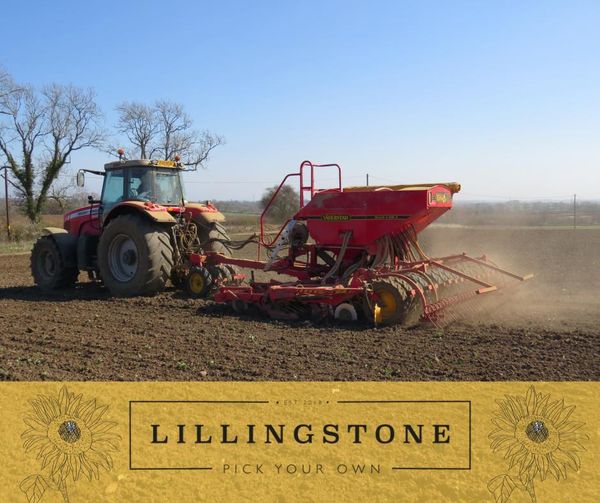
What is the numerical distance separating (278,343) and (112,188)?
5219mm

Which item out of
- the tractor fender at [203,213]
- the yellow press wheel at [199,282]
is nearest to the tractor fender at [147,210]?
the tractor fender at [203,213]

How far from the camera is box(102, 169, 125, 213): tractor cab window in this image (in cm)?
1009

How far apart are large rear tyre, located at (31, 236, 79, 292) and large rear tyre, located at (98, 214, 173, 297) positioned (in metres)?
1.07

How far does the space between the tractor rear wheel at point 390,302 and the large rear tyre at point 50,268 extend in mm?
6041

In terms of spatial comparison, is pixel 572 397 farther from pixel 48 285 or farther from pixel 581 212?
pixel 581 212

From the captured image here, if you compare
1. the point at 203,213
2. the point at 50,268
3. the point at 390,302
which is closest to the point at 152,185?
the point at 203,213

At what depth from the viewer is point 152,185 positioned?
33.1 ft

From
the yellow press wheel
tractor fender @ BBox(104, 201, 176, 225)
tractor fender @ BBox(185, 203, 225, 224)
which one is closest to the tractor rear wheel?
the yellow press wheel

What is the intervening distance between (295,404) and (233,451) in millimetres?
415

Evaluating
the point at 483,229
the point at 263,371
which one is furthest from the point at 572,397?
the point at 483,229

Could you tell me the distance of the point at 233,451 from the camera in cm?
310

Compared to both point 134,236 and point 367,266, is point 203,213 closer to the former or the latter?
point 134,236

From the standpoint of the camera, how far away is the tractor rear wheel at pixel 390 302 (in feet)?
22.7

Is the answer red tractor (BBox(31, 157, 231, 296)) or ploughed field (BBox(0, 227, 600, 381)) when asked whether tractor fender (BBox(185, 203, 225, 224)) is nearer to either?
red tractor (BBox(31, 157, 231, 296))
